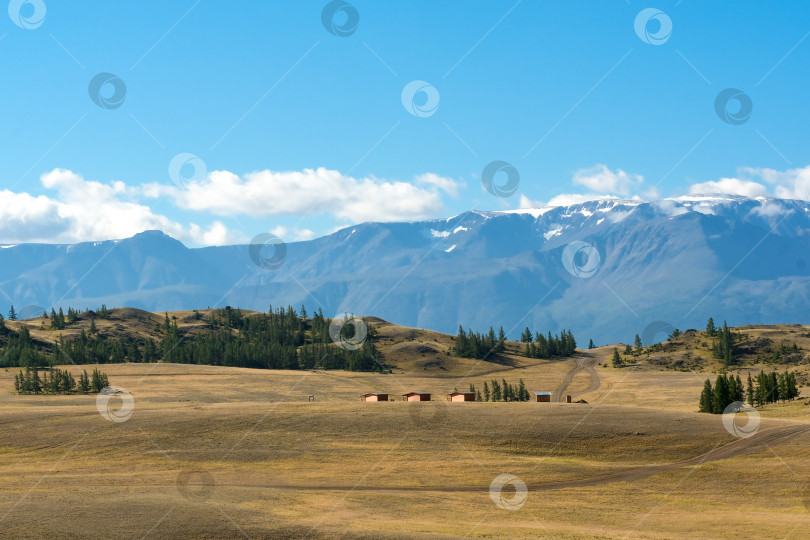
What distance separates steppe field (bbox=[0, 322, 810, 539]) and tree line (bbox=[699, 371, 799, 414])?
6951 millimetres

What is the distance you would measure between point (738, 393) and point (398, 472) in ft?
237

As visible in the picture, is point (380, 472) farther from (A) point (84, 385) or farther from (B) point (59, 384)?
(B) point (59, 384)

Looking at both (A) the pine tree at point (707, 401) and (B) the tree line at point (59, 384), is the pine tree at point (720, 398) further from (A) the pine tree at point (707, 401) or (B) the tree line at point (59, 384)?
(B) the tree line at point (59, 384)

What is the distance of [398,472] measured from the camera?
8512 cm

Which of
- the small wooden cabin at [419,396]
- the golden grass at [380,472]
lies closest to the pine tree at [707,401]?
the golden grass at [380,472]

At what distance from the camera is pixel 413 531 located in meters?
57.7

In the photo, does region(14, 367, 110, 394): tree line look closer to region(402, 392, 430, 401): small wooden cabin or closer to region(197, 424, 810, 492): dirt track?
region(402, 392, 430, 401): small wooden cabin

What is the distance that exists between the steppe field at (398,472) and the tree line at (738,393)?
695 centimetres

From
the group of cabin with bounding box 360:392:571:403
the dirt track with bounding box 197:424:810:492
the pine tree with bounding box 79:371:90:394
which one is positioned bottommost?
the dirt track with bounding box 197:424:810:492

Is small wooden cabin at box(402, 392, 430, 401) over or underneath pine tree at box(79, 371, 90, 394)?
A: underneath

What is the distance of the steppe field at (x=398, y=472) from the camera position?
59781 millimetres

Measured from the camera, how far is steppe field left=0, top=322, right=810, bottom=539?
59781 millimetres

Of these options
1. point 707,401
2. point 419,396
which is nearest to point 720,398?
point 707,401

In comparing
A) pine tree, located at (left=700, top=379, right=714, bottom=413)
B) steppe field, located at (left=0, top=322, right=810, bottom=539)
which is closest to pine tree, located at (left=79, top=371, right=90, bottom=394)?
steppe field, located at (left=0, top=322, right=810, bottom=539)
